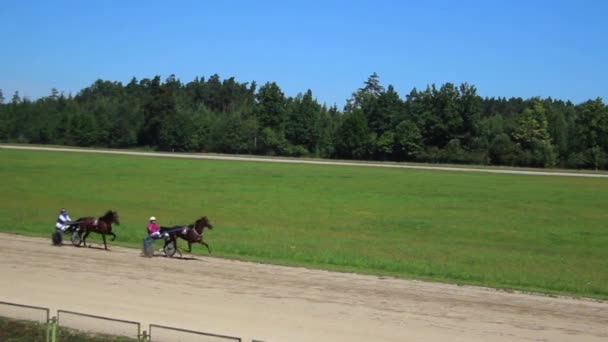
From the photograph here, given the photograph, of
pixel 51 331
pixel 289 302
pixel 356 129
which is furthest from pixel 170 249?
pixel 356 129

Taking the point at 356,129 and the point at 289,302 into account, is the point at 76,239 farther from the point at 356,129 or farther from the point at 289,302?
the point at 356,129

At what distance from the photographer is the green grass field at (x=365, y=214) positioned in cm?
2695

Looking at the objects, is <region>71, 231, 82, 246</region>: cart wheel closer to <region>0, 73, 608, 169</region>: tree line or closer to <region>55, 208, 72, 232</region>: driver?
<region>55, 208, 72, 232</region>: driver

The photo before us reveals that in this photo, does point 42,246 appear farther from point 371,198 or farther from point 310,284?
point 371,198

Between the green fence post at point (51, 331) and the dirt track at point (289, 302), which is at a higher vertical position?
the green fence post at point (51, 331)

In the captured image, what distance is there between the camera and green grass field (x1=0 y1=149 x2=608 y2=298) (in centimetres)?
2695

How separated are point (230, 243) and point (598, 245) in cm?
1645

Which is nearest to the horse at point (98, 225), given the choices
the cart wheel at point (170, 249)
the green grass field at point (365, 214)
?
the green grass field at point (365, 214)

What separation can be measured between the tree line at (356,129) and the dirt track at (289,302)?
3709 inches

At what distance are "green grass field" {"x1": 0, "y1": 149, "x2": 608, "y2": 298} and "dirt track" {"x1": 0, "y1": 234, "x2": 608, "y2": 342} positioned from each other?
2550 millimetres

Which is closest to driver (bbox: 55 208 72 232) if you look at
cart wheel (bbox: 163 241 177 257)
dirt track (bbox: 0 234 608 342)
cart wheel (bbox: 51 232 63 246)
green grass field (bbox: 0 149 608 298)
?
cart wheel (bbox: 51 232 63 246)

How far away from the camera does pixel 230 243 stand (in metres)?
31.1

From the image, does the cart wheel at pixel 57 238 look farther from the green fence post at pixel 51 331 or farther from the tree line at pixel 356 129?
the tree line at pixel 356 129

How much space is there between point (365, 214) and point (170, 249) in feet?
64.3
